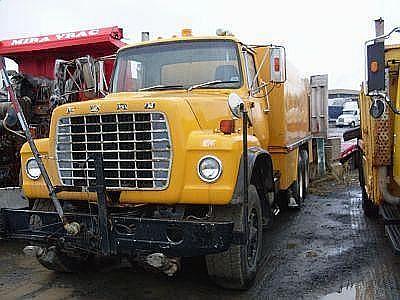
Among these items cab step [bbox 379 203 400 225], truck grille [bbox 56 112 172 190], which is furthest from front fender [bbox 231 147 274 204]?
cab step [bbox 379 203 400 225]

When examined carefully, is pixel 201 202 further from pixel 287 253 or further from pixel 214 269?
pixel 287 253

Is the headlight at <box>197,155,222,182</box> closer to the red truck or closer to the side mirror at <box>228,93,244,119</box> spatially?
the side mirror at <box>228,93,244,119</box>

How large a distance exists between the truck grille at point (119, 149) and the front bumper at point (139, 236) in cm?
35

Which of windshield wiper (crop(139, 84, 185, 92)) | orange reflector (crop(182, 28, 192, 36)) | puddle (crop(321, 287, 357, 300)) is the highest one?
orange reflector (crop(182, 28, 192, 36))

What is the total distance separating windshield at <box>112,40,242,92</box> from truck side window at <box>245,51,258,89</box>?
0.24 m

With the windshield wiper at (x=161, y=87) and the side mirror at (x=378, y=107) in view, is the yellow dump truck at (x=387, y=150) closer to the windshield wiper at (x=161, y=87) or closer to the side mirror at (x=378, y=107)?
the side mirror at (x=378, y=107)

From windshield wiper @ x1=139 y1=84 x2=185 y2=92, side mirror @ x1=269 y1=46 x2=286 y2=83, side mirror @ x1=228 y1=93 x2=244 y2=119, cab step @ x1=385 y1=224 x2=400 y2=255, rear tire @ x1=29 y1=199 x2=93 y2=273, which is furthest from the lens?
side mirror @ x1=269 y1=46 x2=286 y2=83

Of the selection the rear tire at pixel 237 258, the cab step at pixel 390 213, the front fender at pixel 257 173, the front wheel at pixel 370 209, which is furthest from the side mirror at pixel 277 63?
the front wheel at pixel 370 209

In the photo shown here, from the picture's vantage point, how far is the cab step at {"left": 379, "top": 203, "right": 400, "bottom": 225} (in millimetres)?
5523

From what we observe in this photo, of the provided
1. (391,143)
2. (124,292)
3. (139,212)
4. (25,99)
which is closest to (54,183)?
(139,212)

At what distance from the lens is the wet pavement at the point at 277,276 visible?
4668 mm

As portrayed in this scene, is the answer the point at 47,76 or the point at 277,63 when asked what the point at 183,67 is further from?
the point at 47,76

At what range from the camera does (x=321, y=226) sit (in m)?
7.38

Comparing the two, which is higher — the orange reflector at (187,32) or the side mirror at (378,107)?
the orange reflector at (187,32)
